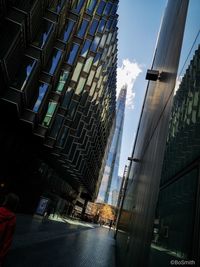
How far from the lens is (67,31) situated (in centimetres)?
2231

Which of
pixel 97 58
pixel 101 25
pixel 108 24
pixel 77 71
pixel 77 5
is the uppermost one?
pixel 108 24

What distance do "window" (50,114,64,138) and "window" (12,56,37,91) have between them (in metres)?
7.92

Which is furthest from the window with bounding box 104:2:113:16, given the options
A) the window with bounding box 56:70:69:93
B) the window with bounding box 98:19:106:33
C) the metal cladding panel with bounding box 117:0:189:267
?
the metal cladding panel with bounding box 117:0:189:267

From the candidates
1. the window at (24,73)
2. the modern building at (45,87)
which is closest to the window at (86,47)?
the modern building at (45,87)

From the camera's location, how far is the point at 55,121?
78.4ft

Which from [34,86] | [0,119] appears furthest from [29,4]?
[0,119]

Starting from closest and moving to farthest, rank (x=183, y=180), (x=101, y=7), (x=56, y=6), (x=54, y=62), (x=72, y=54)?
(x=183, y=180) < (x=56, y=6) < (x=54, y=62) < (x=72, y=54) < (x=101, y=7)

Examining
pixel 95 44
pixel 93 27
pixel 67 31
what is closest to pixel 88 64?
pixel 95 44

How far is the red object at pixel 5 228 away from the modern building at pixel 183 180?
1934mm

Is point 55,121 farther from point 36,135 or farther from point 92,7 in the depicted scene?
point 92,7

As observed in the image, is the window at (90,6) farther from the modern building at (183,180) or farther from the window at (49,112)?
the modern building at (183,180)

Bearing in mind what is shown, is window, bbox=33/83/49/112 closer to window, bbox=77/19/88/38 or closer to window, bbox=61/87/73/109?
window, bbox=61/87/73/109

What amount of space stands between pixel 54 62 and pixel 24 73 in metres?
5.10

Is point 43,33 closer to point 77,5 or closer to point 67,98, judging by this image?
point 77,5
